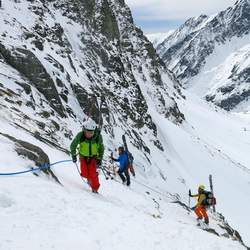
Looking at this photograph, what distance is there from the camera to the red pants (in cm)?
942

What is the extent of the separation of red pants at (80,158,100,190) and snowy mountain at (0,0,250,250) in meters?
0.37

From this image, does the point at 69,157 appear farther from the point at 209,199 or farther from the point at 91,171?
the point at 209,199

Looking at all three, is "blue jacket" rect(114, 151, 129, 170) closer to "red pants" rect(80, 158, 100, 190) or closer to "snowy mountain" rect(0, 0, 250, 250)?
"snowy mountain" rect(0, 0, 250, 250)

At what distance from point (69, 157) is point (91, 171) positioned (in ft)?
14.7

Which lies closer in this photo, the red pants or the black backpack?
the red pants

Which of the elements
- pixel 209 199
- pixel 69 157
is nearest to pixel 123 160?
pixel 69 157

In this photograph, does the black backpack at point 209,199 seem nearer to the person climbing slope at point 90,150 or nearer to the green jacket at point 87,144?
the person climbing slope at point 90,150

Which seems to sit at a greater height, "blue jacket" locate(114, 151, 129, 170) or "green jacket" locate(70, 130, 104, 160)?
"green jacket" locate(70, 130, 104, 160)

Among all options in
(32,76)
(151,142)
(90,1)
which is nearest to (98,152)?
(32,76)

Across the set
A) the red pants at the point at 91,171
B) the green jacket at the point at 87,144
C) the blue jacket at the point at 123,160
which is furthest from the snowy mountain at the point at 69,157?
the blue jacket at the point at 123,160

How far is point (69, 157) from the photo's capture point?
1376 cm

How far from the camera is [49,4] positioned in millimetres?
36750

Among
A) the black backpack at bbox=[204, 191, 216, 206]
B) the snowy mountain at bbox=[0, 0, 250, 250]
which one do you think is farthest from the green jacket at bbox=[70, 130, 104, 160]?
the black backpack at bbox=[204, 191, 216, 206]

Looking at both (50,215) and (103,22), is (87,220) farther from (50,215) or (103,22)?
(103,22)
